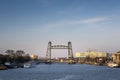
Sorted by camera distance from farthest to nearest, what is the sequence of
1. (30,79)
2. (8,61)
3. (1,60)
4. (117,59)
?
(117,59) → (8,61) → (1,60) → (30,79)

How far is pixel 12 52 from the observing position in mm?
186625

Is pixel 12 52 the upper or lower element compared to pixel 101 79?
upper

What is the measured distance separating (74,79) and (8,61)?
76350mm

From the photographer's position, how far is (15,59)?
137 meters

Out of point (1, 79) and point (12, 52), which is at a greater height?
point (12, 52)

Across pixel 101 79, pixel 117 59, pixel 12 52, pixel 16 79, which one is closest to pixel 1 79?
pixel 16 79

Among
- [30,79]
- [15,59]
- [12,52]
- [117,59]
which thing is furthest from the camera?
[12,52]

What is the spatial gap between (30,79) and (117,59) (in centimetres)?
10651

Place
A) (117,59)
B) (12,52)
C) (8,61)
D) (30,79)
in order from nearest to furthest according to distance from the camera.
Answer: (30,79), (8,61), (117,59), (12,52)

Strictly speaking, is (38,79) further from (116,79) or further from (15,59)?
(15,59)

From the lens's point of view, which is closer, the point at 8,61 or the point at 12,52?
the point at 8,61

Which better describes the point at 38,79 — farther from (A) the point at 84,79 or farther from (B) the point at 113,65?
(B) the point at 113,65

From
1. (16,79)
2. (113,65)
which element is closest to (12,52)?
(113,65)

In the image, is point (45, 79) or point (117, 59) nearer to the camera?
point (45, 79)
